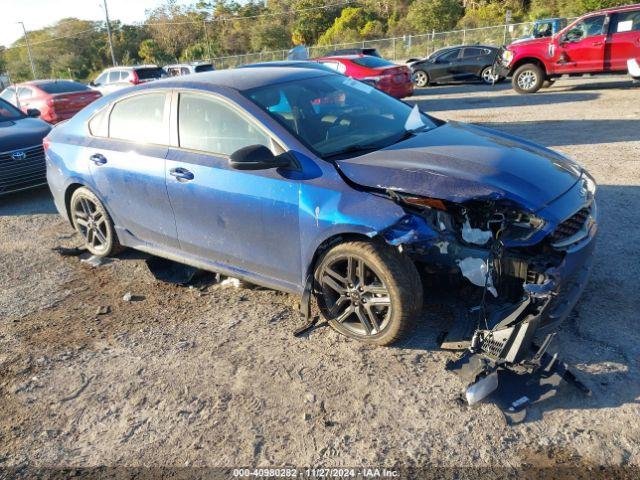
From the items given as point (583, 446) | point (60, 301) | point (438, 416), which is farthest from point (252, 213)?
point (583, 446)

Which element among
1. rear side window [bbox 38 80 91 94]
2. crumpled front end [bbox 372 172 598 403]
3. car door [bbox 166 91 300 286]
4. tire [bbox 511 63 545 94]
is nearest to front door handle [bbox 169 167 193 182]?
car door [bbox 166 91 300 286]

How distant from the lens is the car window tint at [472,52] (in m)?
17.5

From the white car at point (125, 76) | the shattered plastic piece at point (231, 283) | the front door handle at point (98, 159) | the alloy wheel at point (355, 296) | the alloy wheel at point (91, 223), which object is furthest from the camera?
the white car at point (125, 76)

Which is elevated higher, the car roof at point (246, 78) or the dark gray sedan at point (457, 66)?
the car roof at point (246, 78)

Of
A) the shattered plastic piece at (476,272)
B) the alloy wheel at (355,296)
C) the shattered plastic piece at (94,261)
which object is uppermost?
the shattered plastic piece at (476,272)

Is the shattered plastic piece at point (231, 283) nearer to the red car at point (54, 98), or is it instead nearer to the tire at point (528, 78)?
the red car at point (54, 98)

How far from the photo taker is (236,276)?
4086mm

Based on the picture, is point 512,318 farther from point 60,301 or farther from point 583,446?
point 60,301

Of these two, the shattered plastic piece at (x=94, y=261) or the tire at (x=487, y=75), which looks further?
the tire at (x=487, y=75)

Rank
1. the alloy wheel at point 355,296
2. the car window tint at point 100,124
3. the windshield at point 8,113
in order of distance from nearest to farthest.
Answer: the alloy wheel at point 355,296 < the car window tint at point 100,124 < the windshield at point 8,113

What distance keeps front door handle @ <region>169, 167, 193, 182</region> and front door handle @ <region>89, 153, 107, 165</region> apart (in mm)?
1008

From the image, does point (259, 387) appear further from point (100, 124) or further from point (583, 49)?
point (583, 49)

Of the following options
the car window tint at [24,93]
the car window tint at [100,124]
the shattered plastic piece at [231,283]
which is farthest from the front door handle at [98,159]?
the car window tint at [24,93]

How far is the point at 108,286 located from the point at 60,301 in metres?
0.42
